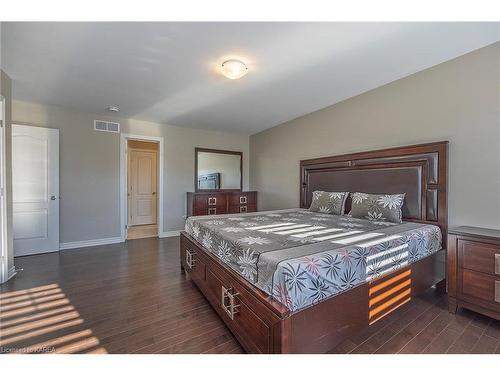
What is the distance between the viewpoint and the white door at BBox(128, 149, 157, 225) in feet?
20.3

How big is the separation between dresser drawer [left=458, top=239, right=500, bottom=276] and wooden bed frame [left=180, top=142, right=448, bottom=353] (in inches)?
11.9

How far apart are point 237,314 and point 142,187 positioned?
225 inches

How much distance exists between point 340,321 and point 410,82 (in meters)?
2.84

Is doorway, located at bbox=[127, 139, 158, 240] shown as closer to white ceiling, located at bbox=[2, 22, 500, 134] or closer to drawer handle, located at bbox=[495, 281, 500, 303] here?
white ceiling, located at bbox=[2, 22, 500, 134]

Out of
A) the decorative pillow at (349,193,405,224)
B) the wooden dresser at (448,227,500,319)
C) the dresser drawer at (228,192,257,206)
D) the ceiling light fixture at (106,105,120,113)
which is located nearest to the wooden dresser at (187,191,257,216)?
the dresser drawer at (228,192,257,206)

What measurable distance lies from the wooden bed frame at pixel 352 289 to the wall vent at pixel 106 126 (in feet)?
9.24

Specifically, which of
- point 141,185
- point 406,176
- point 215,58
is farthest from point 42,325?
point 141,185

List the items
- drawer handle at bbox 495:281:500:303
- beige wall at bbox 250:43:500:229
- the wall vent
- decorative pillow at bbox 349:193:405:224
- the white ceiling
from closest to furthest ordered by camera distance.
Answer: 1. drawer handle at bbox 495:281:500:303
2. the white ceiling
3. beige wall at bbox 250:43:500:229
4. decorative pillow at bbox 349:193:405:224
5. the wall vent

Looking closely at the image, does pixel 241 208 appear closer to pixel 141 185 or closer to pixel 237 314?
pixel 141 185

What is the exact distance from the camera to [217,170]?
18.0 ft

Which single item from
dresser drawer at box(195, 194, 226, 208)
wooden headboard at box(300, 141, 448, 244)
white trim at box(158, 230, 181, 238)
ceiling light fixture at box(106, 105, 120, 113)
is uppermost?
ceiling light fixture at box(106, 105, 120, 113)
